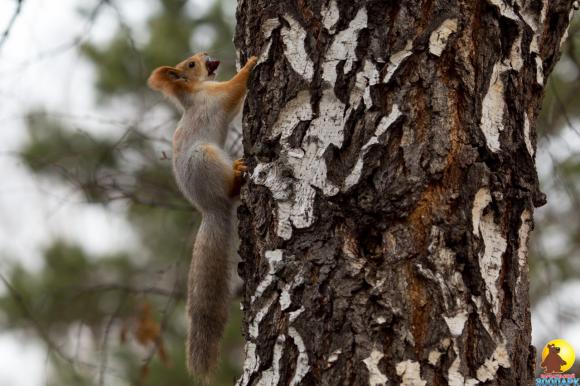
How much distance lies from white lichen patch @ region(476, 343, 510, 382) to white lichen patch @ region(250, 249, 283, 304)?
0.42 m

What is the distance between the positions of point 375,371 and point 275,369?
0.20 metres

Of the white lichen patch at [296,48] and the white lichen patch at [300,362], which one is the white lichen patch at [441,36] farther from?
the white lichen patch at [300,362]

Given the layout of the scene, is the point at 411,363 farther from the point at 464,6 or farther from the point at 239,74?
the point at 239,74

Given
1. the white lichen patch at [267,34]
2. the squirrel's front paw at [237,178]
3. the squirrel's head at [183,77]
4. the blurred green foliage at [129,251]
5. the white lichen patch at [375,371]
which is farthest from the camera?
the blurred green foliage at [129,251]

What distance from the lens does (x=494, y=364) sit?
1375mm

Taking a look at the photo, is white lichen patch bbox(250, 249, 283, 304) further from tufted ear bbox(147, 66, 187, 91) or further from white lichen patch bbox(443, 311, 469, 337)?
tufted ear bbox(147, 66, 187, 91)

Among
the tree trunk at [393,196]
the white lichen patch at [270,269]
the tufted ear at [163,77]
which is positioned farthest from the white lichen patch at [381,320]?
the tufted ear at [163,77]

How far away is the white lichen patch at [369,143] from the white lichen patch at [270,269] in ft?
0.60

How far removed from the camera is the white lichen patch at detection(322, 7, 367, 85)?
1.54 meters

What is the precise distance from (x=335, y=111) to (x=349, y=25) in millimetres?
185

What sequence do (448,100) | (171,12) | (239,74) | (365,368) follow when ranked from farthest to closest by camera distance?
(171,12)
(239,74)
(448,100)
(365,368)

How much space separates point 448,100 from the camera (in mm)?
1481

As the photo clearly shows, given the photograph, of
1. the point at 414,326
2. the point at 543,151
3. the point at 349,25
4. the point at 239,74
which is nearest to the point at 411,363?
the point at 414,326

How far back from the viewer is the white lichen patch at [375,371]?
132cm
